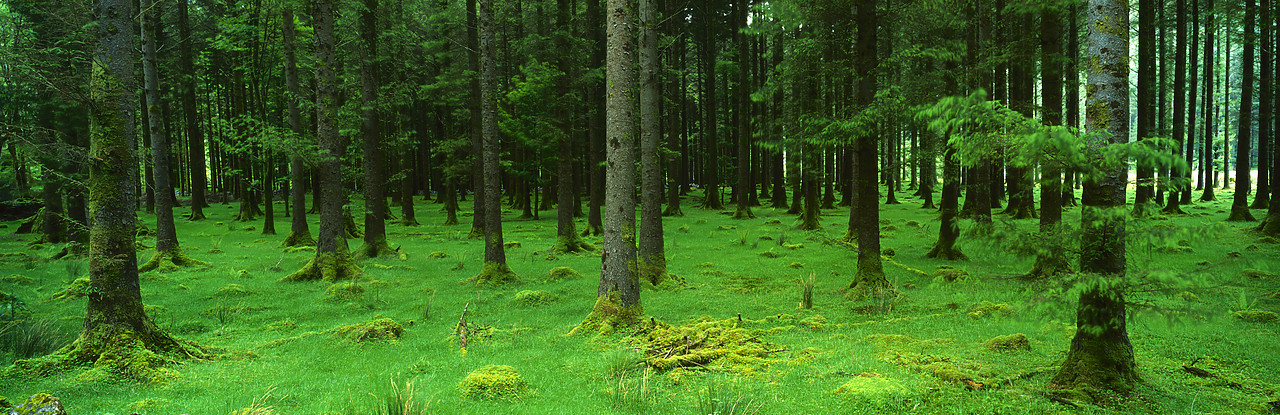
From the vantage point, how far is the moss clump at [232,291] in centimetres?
1045

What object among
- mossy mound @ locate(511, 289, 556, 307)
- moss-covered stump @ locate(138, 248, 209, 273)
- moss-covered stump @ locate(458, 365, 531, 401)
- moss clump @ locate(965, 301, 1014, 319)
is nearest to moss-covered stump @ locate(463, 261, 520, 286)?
mossy mound @ locate(511, 289, 556, 307)

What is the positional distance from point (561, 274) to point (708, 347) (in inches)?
244

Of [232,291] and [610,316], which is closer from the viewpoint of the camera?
[610,316]

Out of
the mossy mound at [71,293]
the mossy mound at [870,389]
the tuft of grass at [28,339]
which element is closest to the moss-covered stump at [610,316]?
the mossy mound at [870,389]

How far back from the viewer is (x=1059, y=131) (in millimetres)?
3637

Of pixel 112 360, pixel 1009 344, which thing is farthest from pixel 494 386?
pixel 1009 344

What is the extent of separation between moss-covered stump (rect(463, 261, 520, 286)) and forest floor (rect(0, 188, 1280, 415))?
1.08 feet

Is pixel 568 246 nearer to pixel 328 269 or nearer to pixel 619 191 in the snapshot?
pixel 328 269

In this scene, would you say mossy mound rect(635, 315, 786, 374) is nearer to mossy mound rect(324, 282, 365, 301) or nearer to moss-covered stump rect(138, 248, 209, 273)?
mossy mound rect(324, 282, 365, 301)

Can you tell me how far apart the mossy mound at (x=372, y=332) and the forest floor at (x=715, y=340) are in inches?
1.6

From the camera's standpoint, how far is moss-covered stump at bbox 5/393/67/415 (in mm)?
3426

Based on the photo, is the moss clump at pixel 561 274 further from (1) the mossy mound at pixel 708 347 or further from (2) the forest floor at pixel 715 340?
(1) the mossy mound at pixel 708 347

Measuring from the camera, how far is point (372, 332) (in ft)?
24.6

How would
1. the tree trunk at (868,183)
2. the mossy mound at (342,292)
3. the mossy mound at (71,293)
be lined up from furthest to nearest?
the mossy mound at (342,292)
the tree trunk at (868,183)
the mossy mound at (71,293)
